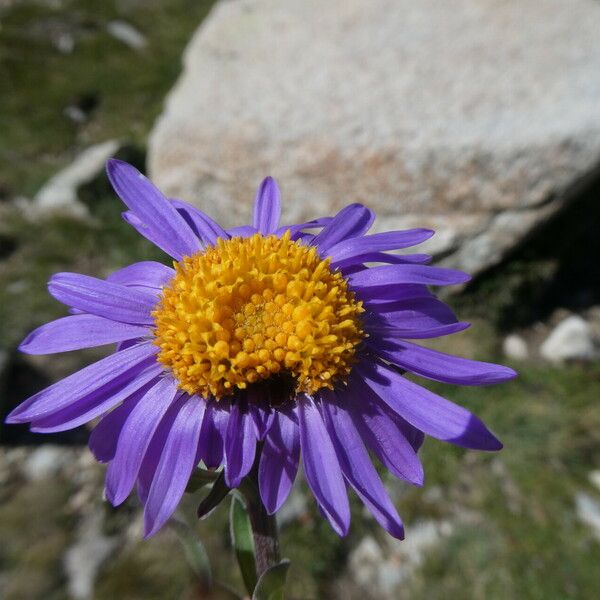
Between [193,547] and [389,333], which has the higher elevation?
[389,333]

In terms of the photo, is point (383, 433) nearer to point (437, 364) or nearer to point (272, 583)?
point (437, 364)

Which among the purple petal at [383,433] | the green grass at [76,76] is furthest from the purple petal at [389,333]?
the green grass at [76,76]

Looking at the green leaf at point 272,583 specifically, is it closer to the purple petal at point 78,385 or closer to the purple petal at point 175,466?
the purple petal at point 175,466

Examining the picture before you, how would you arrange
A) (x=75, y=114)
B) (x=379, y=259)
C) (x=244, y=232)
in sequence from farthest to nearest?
1. (x=75, y=114)
2. (x=244, y=232)
3. (x=379, y=259)

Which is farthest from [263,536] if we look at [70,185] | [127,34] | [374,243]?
[127,34]

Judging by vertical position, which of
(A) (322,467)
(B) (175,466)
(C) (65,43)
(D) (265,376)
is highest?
(C) (65,43)

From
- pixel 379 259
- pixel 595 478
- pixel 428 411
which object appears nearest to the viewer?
pixel 428 411

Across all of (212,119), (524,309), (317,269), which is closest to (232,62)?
(212,119)
